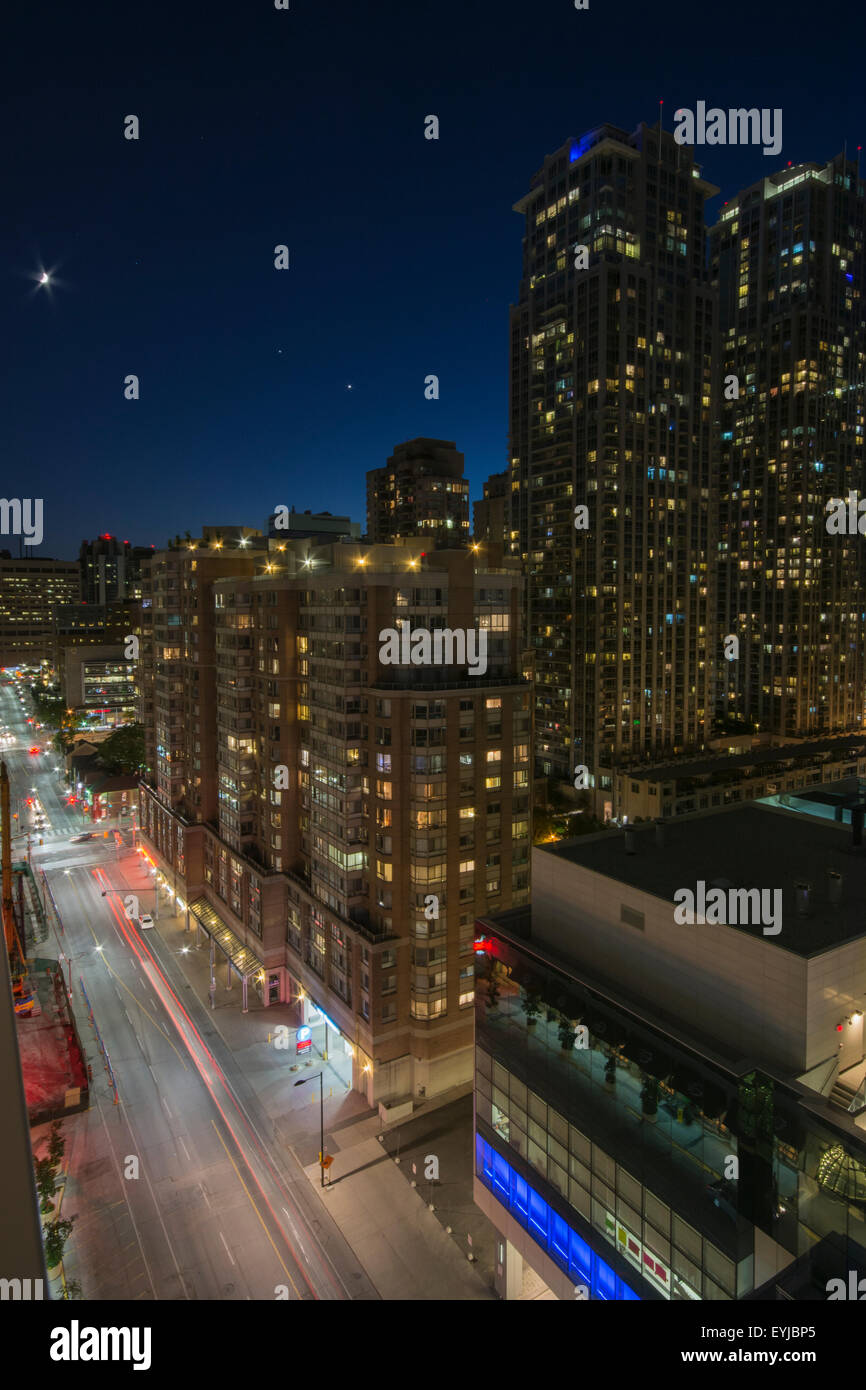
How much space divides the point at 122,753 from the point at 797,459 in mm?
109690

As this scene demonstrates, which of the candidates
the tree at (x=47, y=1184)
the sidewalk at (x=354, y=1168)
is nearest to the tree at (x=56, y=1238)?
the tree at (x=47, y=1184)

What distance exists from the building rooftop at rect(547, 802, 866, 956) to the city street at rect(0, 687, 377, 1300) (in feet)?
60.0

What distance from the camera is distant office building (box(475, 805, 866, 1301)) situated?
16.3 m

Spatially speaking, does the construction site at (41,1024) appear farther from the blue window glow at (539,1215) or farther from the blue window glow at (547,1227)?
the blue window glow at (539,1215)

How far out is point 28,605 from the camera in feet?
343

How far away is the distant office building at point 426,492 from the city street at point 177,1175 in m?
114

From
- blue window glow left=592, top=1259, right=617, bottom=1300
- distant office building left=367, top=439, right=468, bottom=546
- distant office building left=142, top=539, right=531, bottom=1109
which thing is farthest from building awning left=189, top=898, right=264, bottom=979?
distant office building left=367, top=439, right=468, bottom=546

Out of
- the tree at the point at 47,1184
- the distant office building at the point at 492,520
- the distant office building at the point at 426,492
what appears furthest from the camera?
the distant office building at the point at 426,492

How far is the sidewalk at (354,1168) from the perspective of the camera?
2819cm

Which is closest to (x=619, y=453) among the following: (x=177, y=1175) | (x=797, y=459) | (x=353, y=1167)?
(x=797, y=459)

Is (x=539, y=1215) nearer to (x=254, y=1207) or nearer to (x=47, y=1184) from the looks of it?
(x=254, y=1207)

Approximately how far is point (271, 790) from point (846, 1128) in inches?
1531
